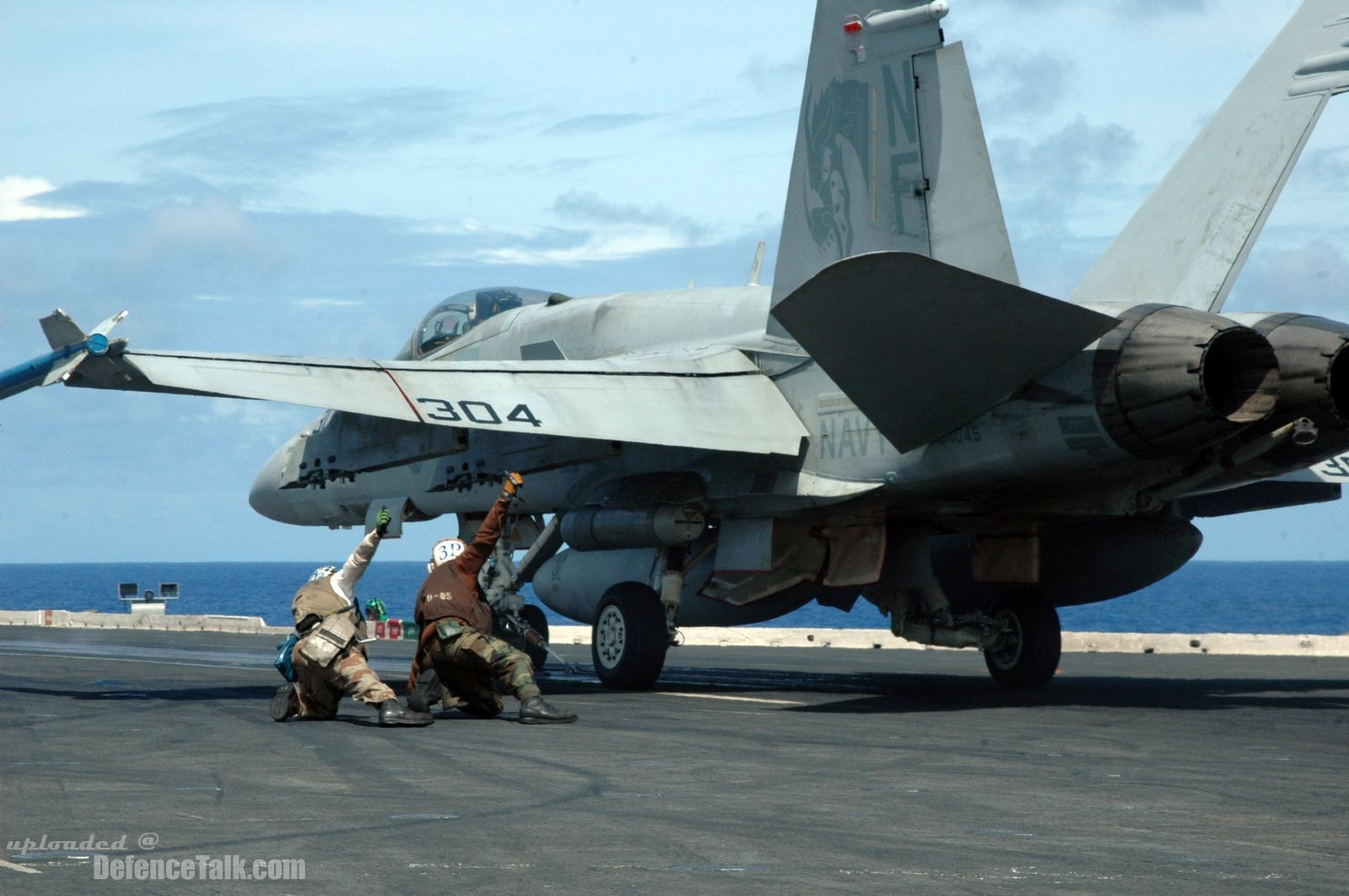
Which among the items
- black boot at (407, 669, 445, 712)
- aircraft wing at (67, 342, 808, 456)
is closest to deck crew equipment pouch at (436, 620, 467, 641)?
black boot at (407, 669, 445, 712)

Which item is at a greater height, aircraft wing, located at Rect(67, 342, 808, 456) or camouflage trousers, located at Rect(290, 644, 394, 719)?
aircraft wing, located at Rect(67, 342, 808, 456)

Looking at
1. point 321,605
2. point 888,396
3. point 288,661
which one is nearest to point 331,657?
point 321,605

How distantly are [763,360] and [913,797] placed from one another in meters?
8.13

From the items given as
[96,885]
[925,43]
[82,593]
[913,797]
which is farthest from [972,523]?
[82,593]

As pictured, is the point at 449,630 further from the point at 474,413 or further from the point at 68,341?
the point at 68,341

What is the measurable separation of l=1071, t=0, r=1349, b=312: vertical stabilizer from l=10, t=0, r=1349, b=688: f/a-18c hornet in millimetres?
26

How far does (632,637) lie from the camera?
16250 mm

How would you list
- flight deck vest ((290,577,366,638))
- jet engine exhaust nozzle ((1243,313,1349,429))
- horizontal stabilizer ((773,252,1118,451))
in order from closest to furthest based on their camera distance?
horizontal stabilizer ((773,252,1118,451)), jet engine exhaust nozzle ((1243,313,1349,429)), flight deck vest ((290,577,366,638))

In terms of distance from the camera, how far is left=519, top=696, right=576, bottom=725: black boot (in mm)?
12312

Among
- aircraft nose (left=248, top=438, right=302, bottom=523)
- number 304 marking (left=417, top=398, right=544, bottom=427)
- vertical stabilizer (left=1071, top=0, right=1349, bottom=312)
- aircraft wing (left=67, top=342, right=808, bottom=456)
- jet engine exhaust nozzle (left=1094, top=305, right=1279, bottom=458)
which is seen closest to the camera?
jet engine exhaust nozzle (left=1094, top=305, right=1279, bottom=458)

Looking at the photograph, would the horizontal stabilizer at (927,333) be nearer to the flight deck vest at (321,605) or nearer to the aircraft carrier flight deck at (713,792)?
the aircraft carrier flight deck at (713,792)

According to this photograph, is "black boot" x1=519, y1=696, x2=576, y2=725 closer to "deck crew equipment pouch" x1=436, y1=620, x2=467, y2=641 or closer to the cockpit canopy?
"deck crew equipment pouch" x1=436, y1=620, x2=467, y2=641

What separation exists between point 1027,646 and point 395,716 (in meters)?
7.68

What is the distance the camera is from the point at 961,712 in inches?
534
